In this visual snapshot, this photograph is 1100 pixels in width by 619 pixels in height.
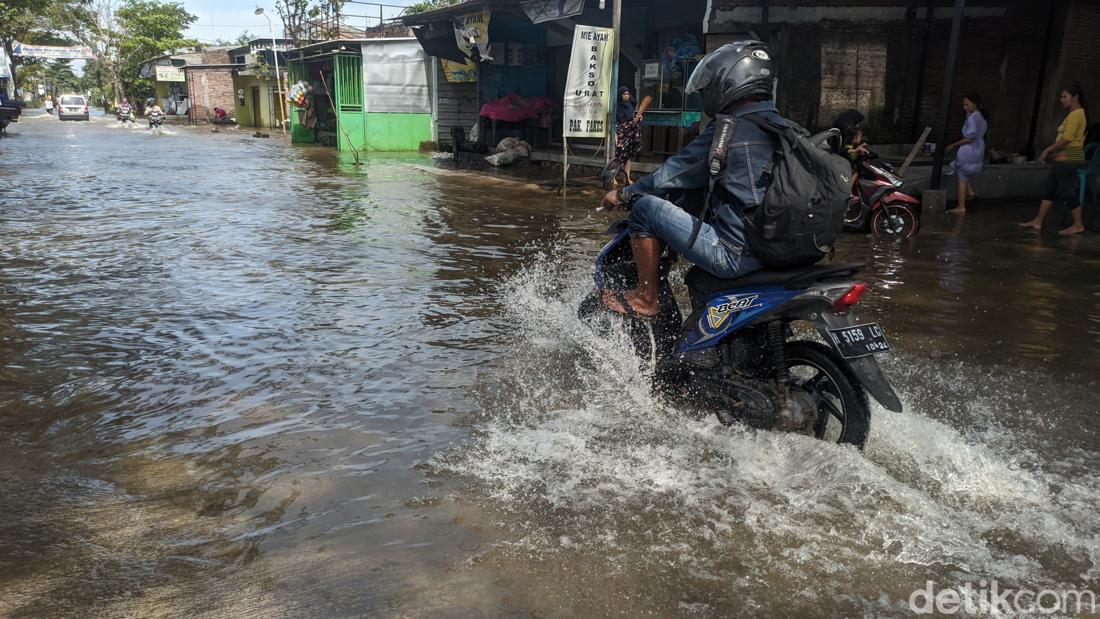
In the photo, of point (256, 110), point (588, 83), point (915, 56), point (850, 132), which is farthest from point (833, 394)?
point (256, 110)

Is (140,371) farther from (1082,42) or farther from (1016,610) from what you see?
(1082,42)

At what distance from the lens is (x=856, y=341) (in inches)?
122

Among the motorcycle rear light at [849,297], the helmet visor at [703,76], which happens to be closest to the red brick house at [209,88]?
the helmet visor at [703,76]

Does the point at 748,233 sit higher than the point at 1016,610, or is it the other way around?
the point at 748,233

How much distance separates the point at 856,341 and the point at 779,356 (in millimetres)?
403

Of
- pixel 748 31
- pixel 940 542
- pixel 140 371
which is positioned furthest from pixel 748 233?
pixel 748 31

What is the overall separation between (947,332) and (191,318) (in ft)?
18.2

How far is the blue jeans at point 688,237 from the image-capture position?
3.44m

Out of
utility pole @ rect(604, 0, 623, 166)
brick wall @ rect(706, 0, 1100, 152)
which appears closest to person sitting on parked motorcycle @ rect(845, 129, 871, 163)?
brick wall @ rect(706, 0, 1100, 152)

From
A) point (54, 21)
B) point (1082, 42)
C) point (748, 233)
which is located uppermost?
point (54, 21)

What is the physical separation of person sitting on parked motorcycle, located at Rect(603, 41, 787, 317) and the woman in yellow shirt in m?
8.09

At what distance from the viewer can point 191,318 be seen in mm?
5602

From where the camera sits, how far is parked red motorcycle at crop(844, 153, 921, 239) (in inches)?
375

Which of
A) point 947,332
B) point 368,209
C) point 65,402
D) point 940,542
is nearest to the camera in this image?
point 940,542
